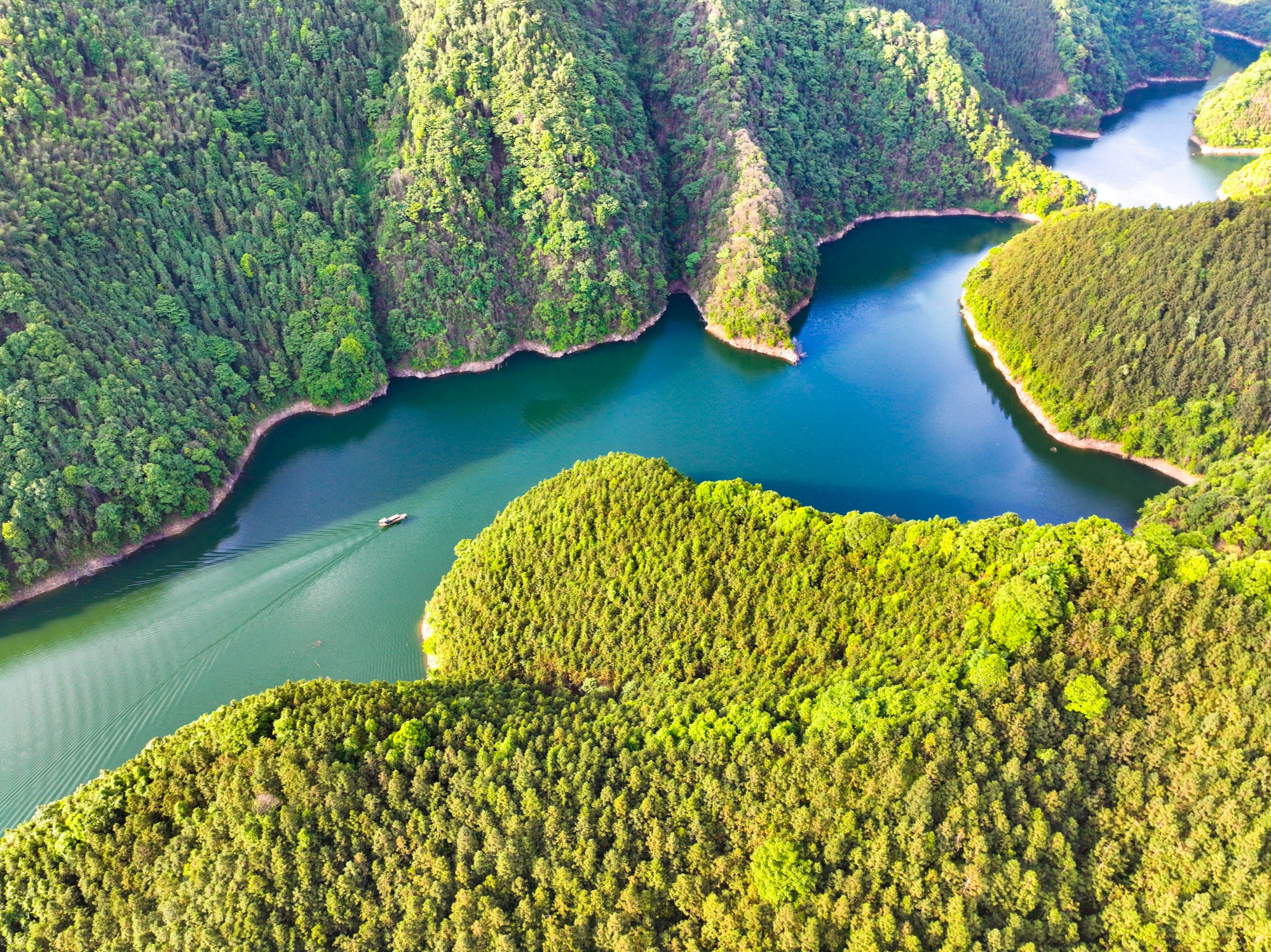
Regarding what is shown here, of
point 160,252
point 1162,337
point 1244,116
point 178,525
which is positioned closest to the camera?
point 178,525

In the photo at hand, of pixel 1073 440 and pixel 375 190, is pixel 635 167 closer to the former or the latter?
pixel 375 190

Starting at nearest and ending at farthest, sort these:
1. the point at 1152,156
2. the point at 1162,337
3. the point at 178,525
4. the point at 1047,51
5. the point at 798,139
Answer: the point at 178,525 → the point at 1162,337 → the point at 798,139 → the point at 1152,156 → the point at 1047,51

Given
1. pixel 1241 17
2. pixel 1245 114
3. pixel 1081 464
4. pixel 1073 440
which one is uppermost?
pixel 1241 17

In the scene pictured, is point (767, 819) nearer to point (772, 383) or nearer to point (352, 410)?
point (772, 383)

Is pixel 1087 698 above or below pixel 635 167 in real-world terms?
below

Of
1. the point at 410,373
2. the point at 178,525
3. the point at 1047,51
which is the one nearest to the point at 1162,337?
the point at 410,373

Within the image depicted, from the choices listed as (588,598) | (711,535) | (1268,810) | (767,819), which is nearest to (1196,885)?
(1268,810)

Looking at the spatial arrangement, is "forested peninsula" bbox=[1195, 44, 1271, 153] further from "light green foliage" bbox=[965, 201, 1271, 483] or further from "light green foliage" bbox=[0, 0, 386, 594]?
"light green foliage" bbox=[0, 0, 386, 594]
